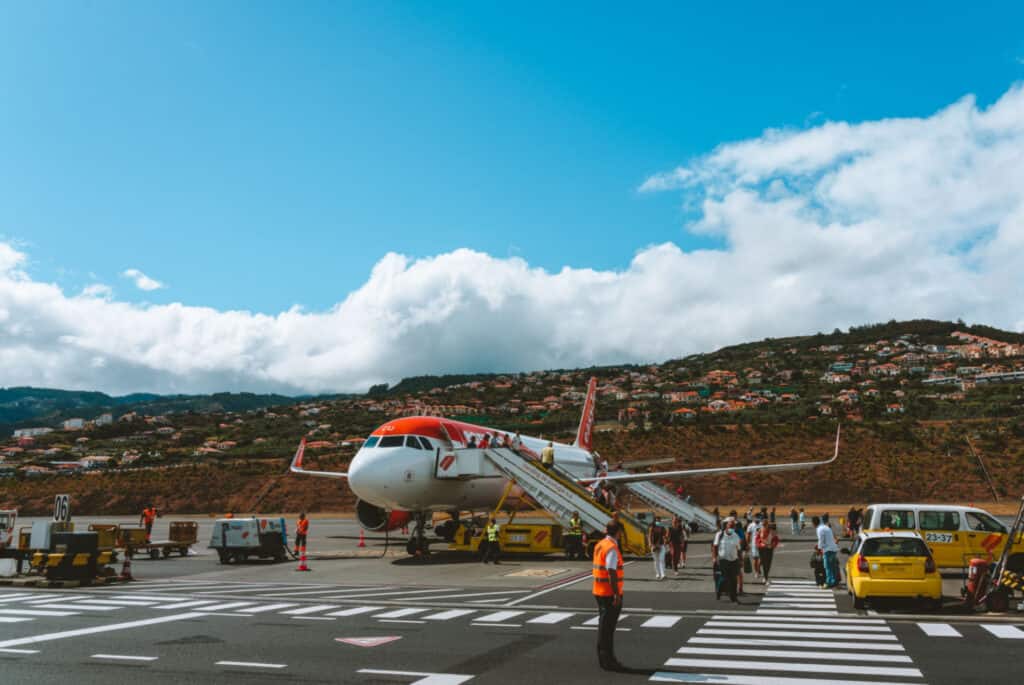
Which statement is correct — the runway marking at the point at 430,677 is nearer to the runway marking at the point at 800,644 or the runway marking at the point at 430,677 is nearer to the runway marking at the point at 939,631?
the runway marking at the point at 800,644

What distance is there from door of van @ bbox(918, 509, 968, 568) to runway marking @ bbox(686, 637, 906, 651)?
9.56 metres

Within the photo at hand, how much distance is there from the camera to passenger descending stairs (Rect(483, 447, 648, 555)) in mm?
25906

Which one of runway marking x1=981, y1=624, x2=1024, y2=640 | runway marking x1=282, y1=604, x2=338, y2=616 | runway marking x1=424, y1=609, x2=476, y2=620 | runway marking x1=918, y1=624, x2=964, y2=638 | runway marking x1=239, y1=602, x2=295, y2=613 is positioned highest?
runway marking x1=981, y1=624, x2=1024, y2=640

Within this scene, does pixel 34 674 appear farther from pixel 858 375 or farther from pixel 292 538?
pixel 858 375

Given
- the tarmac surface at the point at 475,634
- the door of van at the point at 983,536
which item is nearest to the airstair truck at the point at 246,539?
the tarmac surface at the point at 475,634

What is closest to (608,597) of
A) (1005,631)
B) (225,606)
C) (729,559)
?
(1005,631)

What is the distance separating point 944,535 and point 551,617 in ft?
37.6

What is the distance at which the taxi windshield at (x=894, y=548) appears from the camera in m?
14.3

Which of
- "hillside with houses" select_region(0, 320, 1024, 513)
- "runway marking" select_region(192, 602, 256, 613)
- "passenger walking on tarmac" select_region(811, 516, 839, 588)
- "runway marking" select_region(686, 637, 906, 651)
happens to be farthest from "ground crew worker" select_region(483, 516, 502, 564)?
"hillside with houses" select_region(0, 320, 1024, 513)

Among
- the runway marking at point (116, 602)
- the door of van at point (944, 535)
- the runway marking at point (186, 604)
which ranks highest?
the door of van at point (944, 535)

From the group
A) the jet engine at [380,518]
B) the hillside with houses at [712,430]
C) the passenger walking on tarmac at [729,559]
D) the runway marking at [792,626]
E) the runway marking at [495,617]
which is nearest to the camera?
the runway marking at [792,626]

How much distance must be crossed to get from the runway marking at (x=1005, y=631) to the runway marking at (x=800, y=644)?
1.96 meters

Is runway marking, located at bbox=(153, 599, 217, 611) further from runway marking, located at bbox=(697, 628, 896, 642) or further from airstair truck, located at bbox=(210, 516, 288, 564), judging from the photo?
runway marking, located at bbox=(697, 628, 896, 642)

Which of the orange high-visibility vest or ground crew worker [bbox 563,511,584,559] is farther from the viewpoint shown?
ground crew worker [bbox 563,511,584,559]
